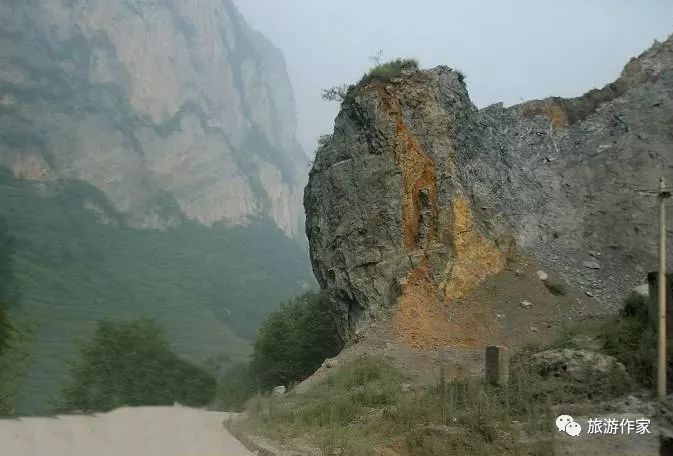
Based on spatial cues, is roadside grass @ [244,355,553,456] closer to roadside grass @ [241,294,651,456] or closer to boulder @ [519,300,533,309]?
roadside grass @ [241,294,651,456]

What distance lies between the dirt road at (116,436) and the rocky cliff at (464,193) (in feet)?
36.0

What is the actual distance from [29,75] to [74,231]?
105 ft

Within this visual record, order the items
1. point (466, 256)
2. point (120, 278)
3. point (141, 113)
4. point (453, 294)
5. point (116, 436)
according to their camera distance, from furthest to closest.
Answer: point (141, 113) → point (120, 278) → point (466, 256) → point (453, 294) → point (116, 436)

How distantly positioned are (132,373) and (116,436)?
13.7 meters

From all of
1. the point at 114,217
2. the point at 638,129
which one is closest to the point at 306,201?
the point at 638,129

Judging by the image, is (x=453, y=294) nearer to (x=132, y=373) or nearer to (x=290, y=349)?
(x=290, y=349)

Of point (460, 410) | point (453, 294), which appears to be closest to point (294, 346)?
point (453, 294)

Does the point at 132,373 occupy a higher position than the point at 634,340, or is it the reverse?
the point at 634,340

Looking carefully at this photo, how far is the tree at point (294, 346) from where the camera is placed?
Result: 90.0 ft

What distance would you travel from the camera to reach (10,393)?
62.6 feet

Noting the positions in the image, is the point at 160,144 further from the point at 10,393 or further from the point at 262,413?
the point at 262,413

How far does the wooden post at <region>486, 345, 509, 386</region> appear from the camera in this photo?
37.9 ft

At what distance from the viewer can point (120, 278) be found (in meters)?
55.1

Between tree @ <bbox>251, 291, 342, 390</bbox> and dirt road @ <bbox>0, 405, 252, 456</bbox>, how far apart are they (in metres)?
17.1
